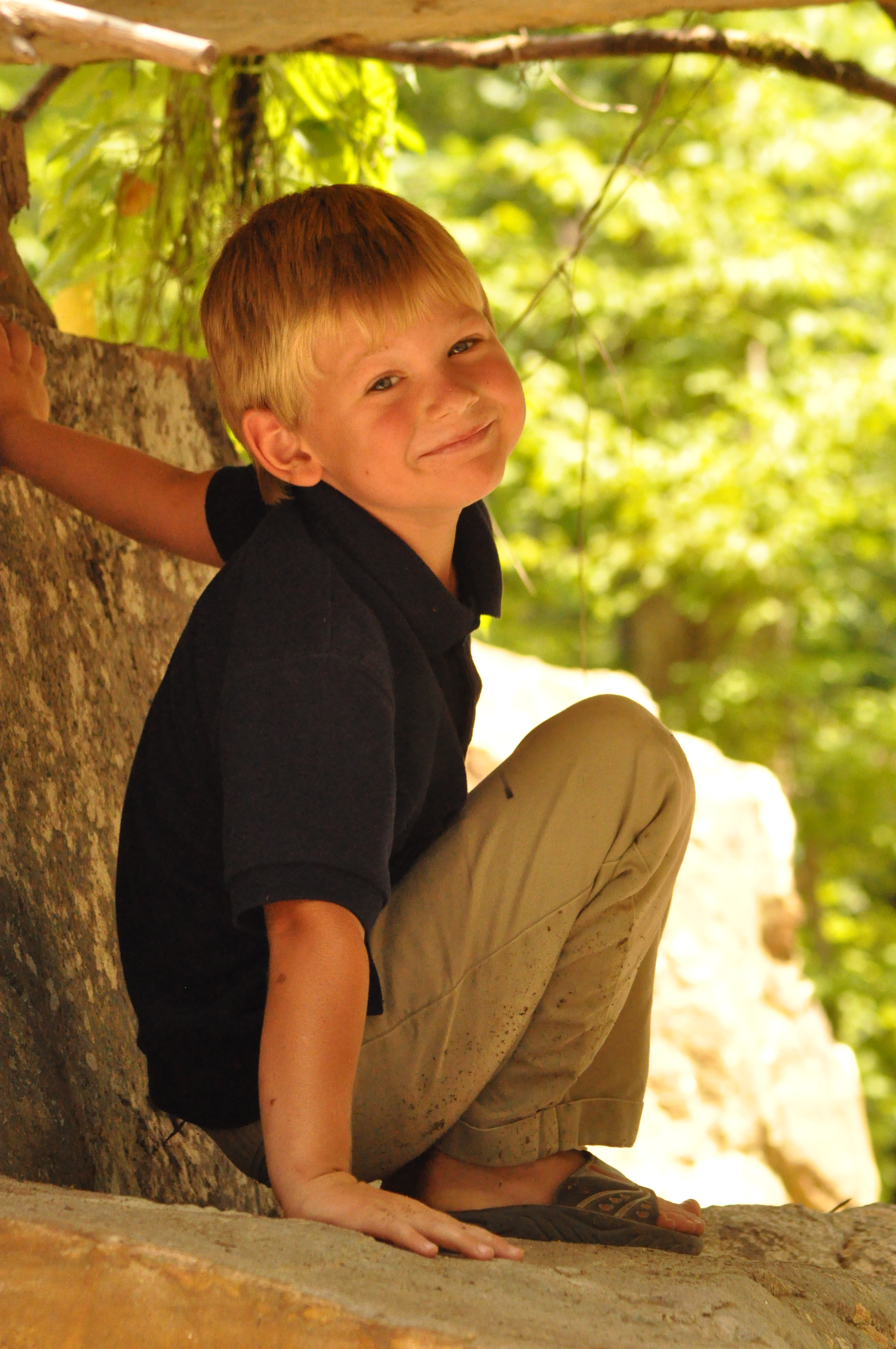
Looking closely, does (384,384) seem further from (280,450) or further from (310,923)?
(310,923)

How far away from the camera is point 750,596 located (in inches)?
303

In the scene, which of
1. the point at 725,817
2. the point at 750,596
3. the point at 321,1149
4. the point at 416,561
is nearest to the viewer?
the point at 321,1149

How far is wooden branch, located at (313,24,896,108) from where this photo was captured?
231cm

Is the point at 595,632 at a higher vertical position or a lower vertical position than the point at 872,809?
higher

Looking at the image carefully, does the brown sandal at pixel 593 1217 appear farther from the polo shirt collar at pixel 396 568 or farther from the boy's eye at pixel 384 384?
the boy's eye at pixel 384 384

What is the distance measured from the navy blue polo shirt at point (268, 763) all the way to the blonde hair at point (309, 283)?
0.46 ft

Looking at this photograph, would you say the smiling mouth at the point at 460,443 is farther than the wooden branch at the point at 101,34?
Yes

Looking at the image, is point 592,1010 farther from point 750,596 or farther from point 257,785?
point 750,596

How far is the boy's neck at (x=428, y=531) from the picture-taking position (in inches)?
57.7

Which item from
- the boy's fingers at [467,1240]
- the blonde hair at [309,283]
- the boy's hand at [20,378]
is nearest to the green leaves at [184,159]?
the boy's hand at [20,378]

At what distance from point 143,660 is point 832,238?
7.08 meters

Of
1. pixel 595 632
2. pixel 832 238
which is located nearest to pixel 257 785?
pixel 832 238

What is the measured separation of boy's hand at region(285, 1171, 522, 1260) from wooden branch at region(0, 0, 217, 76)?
2.85 ft

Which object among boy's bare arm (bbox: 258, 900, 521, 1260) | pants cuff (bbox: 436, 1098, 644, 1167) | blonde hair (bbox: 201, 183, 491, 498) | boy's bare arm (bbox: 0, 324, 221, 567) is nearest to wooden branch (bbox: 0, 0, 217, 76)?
blonde hair (bbox: 201, 183, 491, 498)
